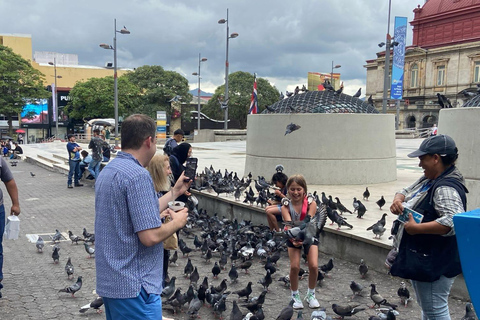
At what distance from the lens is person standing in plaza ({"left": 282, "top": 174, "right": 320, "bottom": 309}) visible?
507cm

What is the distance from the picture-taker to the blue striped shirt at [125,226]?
2.50m

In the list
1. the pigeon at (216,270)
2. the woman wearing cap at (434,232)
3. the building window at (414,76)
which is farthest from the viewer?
the building window at (414,76)

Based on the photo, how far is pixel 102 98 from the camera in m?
58.7

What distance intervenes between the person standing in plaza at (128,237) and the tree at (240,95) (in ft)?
188

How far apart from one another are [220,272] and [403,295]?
2.79 meters

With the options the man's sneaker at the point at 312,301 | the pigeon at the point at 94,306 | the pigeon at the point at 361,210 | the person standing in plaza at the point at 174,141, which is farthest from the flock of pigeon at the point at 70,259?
the pigeon at the point at 361,210

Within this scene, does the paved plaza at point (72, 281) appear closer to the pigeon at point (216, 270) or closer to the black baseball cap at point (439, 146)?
the pigeon at point (216, 270)

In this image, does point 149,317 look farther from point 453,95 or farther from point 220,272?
point 453,95

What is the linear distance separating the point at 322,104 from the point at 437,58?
190ft

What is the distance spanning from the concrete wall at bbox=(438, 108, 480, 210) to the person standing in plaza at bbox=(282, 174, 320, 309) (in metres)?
4.08

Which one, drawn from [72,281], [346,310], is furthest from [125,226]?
[72,281]

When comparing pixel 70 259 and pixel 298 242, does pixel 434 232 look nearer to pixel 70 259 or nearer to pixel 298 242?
pixel 298 242

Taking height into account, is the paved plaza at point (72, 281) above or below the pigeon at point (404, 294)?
below

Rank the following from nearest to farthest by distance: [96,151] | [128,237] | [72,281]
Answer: [128,237]
[72,281]
[96,151]
